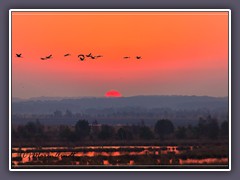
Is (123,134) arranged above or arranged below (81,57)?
below

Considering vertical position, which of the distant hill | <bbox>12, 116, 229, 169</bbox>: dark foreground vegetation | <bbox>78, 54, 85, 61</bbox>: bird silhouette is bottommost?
<bbox>12, 116, 229, 169</bbox>: dark foreground vegetation

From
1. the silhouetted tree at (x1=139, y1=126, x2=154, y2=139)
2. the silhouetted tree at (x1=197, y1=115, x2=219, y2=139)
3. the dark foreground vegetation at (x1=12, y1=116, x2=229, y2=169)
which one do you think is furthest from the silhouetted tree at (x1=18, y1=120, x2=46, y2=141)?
the silhouetted tree at (x1=197, y1=115, x2=219, y2=139)

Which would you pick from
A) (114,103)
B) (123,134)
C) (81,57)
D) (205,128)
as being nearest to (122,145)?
(123,134)

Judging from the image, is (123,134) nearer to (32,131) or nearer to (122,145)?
(122,145)

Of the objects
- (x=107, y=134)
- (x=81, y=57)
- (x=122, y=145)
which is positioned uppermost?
(x=81, y=57)

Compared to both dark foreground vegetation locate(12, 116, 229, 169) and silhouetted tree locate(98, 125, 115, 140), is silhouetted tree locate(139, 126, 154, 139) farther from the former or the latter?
silhouetted tree locate(98, 125, 115, 140)
